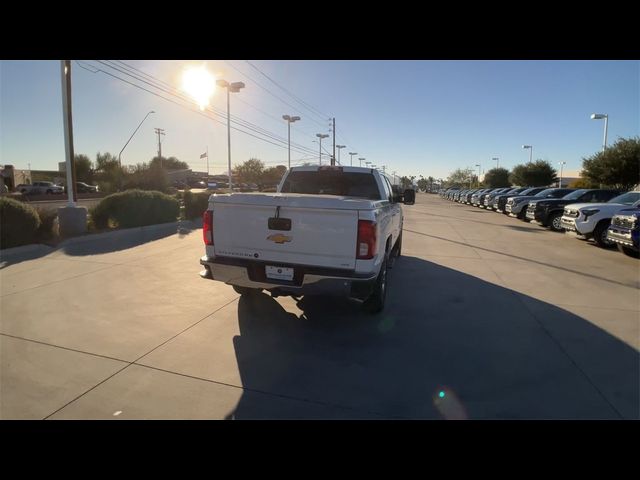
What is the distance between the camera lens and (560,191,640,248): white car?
11211 millimetres

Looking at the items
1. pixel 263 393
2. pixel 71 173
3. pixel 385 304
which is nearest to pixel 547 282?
pixel 385 304

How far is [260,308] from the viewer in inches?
213

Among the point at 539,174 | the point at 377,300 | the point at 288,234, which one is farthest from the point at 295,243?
the point at 539,174

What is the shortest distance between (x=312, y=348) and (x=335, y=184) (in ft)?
10.5

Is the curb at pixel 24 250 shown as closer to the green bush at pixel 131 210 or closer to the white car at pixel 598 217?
the green bush at pixel 131 210

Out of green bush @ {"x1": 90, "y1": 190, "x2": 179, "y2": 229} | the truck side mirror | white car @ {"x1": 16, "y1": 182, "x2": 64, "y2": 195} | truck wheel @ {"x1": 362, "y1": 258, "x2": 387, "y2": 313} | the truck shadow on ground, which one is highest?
white car @ {"x1": 16, "y1": 182, "x2": 64, "y2": 195}

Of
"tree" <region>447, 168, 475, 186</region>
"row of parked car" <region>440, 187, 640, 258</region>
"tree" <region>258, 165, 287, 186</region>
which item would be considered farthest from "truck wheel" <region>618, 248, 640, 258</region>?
"tree" <region>447, 168, 475, 186</region>

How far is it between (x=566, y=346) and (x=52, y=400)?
529 centimetres

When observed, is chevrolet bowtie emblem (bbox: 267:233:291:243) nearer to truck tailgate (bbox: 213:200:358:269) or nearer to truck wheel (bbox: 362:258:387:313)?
truck tailgate (bbox: 213:200:358:269)

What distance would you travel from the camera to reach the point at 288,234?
13.9ft

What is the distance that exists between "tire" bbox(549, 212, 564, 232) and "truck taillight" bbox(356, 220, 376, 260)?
14.5 m

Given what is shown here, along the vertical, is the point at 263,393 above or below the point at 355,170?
below
